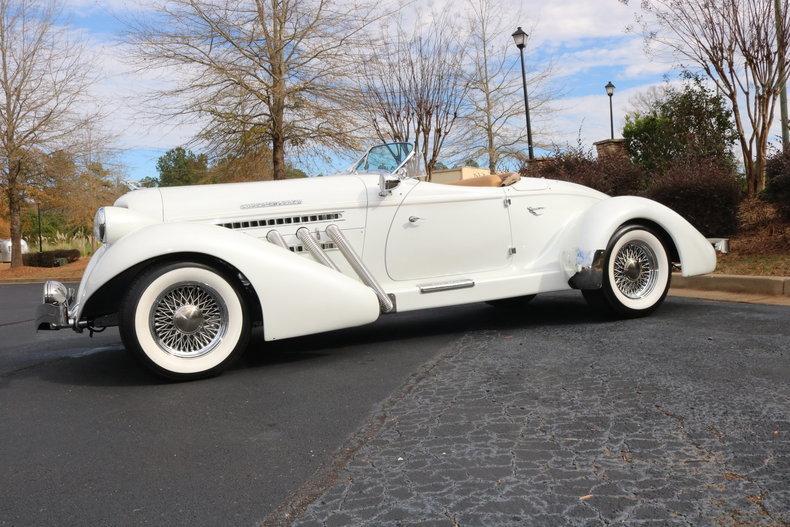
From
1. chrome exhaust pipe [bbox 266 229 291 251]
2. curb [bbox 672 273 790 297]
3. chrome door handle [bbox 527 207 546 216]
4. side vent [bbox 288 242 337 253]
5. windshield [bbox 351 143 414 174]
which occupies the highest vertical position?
windshield [bbox 351 143 414 174]

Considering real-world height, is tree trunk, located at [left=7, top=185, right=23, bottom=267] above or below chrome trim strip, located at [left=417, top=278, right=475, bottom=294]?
above

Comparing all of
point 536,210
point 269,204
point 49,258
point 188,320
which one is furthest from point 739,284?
point 49,258

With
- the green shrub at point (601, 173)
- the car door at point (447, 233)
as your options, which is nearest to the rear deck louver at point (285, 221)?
the car door at point (447, 233)

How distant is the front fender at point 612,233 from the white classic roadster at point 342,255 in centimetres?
1

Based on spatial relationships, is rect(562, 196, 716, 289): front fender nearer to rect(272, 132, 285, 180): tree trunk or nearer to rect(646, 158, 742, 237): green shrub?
rect(646, 158, 742, 237): green shrub

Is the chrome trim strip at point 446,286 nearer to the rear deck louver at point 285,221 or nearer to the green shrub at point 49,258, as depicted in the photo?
the rear deck louver at point 285,221

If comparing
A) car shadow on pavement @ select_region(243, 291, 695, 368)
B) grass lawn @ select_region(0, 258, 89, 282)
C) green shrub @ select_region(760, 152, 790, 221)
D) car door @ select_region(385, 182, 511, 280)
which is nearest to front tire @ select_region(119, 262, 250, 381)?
car shadow on pavement @ select_region(243, 291, 695, 368)

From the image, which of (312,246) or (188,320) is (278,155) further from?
(188,320)

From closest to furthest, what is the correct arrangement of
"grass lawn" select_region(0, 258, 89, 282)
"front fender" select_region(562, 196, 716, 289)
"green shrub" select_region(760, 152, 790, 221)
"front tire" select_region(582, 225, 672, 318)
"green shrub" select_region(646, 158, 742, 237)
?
"front fender" select_region(562, 196, 716, 289), "front tire" select_region(582, 225, 672, 318), "green shrub" select_region(760, 152, 790, 221), "green shrub" select_region(646, 158, 742, 237), "grass lawn" select_region(0, 258, 89, 282)

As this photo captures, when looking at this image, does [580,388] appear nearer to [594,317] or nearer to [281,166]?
[594,317]

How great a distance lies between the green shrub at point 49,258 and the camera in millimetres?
25033

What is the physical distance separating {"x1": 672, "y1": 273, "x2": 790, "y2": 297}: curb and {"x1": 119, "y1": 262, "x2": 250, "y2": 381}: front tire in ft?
16.3

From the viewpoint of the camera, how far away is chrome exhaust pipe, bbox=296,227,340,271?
15.8ft

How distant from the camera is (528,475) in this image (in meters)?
2.48
